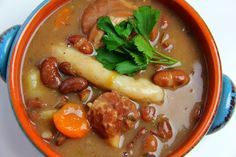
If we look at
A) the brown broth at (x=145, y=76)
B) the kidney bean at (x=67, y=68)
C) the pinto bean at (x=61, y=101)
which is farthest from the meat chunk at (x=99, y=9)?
the pinto bean at (x=61, y=101)

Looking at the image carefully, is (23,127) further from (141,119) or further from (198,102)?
(198,102)

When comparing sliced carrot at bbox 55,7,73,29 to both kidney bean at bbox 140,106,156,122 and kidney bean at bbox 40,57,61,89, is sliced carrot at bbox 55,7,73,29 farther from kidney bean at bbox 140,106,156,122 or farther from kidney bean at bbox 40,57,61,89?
kidney bean at bbox 140,106,156,122

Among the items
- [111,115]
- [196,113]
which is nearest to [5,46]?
[111,115]

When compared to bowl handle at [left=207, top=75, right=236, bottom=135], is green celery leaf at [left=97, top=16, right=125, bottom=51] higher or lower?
higher

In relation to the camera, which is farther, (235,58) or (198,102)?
(235,58)

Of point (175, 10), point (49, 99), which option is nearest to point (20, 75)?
point (49, 99)

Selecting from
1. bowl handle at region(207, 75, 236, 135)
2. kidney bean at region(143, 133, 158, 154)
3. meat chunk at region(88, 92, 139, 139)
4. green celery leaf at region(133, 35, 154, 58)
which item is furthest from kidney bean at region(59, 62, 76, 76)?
bowl handle at region(207, 75, 236, 135)
